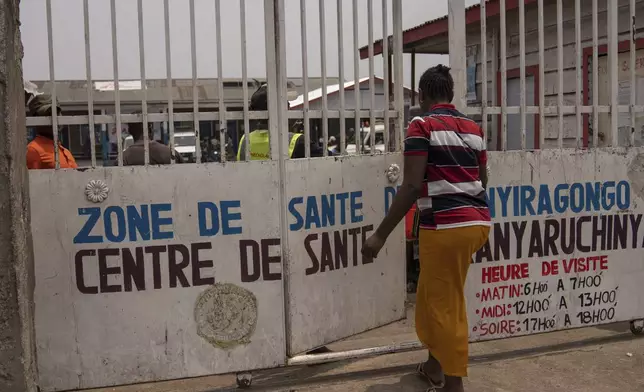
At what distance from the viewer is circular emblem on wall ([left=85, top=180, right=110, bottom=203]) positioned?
3.11 m

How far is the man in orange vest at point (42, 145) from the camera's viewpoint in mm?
3381

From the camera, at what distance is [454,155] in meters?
3.14

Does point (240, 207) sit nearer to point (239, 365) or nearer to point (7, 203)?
point (239, 365)

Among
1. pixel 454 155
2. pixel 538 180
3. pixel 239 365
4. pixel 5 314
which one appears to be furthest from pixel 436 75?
pixel 5 314

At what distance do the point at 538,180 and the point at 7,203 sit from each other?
3.10 m

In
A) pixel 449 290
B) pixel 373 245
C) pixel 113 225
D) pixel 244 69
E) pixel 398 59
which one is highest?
pixel 398 59

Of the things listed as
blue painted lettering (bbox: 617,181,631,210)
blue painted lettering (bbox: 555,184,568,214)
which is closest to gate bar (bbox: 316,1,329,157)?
blue painted lettering (bbox: 555,184,568,214)

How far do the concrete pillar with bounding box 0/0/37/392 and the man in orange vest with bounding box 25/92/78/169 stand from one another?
41cm

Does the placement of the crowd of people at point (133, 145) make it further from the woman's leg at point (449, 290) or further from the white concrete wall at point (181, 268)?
the woman's leg at point (449, 290)

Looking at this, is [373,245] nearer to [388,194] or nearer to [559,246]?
[388,194]

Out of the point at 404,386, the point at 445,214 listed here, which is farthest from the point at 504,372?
the point at 445,214

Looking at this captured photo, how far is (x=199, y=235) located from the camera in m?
3.28

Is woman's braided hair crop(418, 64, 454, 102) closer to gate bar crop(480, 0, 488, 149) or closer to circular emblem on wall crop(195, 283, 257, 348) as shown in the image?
gate bar crop(480, 0, 488, 149)

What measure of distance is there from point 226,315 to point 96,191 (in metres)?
0.96
